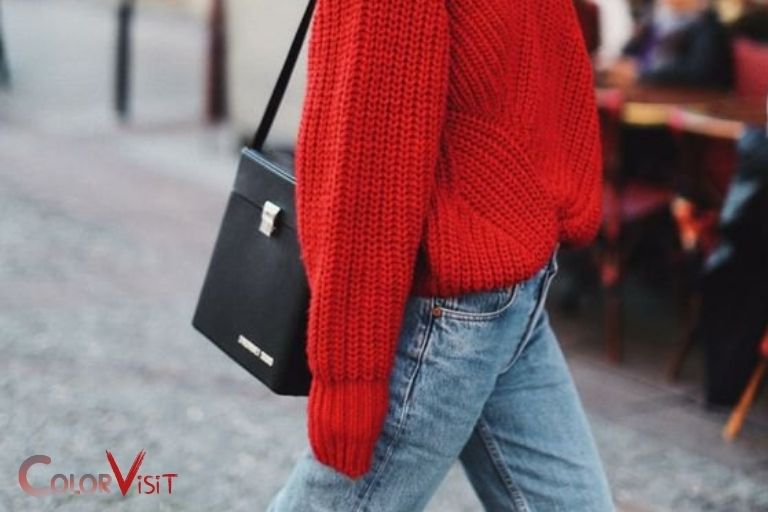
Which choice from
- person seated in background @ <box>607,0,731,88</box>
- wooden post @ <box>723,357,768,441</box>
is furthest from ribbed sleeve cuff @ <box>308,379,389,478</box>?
person seated in background @ <box>607,0,731,88</box>

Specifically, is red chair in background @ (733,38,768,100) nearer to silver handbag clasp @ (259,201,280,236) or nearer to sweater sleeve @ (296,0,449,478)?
silver handbag clasp @ (259,201,280,236)

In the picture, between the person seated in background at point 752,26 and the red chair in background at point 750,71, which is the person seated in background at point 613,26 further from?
the red chair in background at point 750,71

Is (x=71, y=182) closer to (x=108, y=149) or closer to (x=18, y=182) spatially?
(x=18, y=182)

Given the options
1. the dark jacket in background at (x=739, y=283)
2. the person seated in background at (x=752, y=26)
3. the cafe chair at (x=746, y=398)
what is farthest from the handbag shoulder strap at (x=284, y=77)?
the person seated in background at (x=752, y=26)

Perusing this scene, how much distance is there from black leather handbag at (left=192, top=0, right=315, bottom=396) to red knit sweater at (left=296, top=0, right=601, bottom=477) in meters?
0.16

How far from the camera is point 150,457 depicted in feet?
12.3

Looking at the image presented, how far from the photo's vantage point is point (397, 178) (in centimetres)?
172

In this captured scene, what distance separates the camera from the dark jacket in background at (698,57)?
21.3 feet

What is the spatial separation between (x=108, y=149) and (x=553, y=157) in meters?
7.03

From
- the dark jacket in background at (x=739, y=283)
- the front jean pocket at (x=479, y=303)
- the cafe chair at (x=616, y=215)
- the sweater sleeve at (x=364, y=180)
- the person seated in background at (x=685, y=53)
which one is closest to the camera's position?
the sweater sleeve at (x=364, y=180)

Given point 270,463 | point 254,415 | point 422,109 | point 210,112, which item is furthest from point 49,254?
point 422,109

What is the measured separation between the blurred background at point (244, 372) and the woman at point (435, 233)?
1637 mm

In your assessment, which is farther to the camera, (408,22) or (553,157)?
(553,157)

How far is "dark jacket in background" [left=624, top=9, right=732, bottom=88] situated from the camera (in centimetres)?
648
